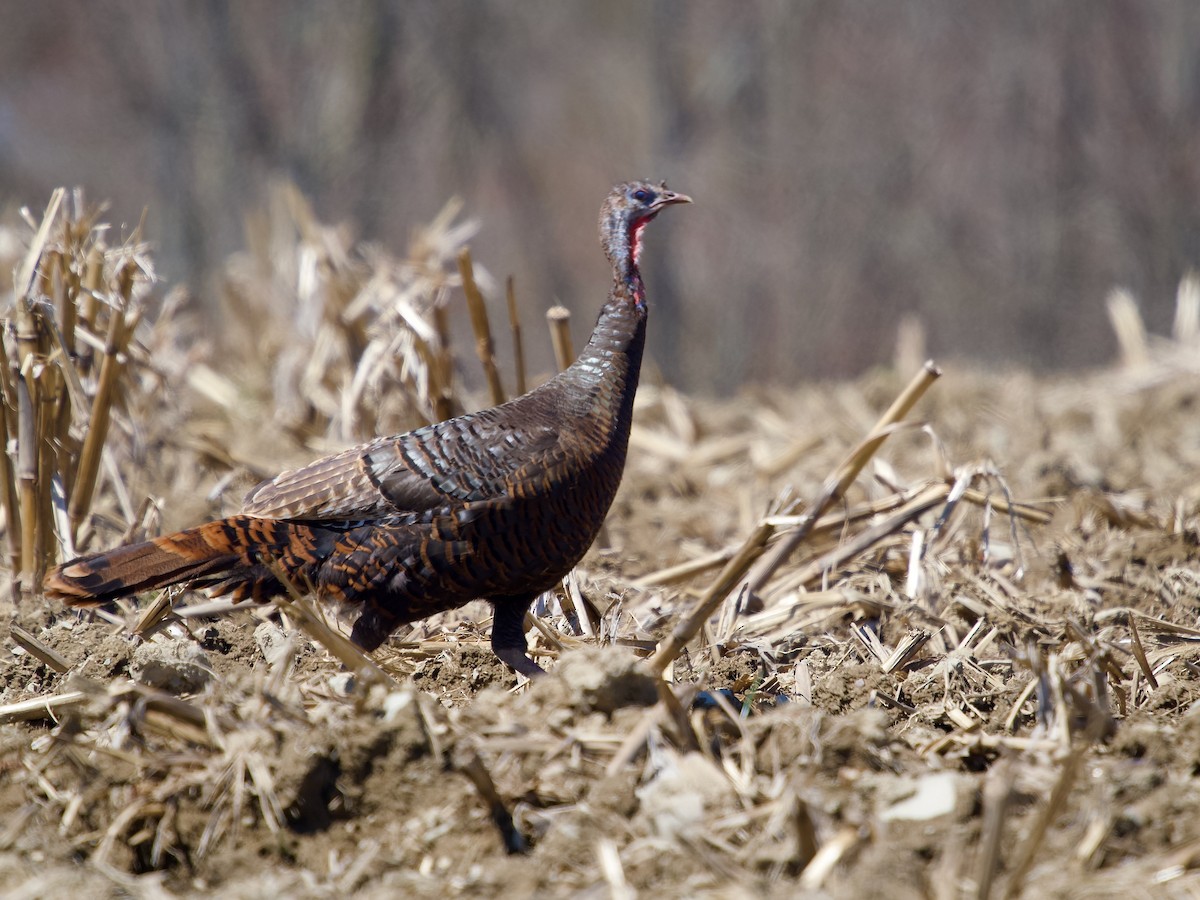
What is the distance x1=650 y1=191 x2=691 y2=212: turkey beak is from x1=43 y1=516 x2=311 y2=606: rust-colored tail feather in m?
1.54

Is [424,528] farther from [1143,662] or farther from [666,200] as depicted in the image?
[1143,662]

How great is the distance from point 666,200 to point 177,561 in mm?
1883

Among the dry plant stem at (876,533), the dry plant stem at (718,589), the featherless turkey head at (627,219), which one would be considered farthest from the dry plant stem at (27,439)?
the dry plant stem at (876,533)

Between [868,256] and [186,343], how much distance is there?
980cm

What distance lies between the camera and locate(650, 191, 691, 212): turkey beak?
13.1 feet

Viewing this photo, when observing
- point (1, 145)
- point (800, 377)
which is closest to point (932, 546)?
point (800, 377)

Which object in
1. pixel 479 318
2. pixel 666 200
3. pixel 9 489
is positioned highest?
pixel 666 200

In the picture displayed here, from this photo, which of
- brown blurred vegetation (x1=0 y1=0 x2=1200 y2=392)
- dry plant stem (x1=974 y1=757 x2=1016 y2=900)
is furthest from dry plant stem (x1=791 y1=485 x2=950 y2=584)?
brown blurred vegetation (x1=0 y1=0 x2=1200 y2=392)

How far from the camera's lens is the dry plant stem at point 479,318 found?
182 inches

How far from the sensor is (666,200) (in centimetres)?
403

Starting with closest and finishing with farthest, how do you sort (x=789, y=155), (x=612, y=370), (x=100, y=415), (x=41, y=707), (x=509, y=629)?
1. (x=41, y=707)
2. (x=509, y=629)
3. (x=612, y=370)
4. (x=100, y=415)
5. (x=789, y=155)

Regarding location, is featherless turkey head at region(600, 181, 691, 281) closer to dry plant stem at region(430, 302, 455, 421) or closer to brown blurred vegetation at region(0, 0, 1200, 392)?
dry plant stem at region(430, 302, 455, 421)

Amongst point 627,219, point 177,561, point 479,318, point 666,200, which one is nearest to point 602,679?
point 177,561

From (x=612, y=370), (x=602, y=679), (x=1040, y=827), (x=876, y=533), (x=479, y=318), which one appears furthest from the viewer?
(x=479, y=318)
